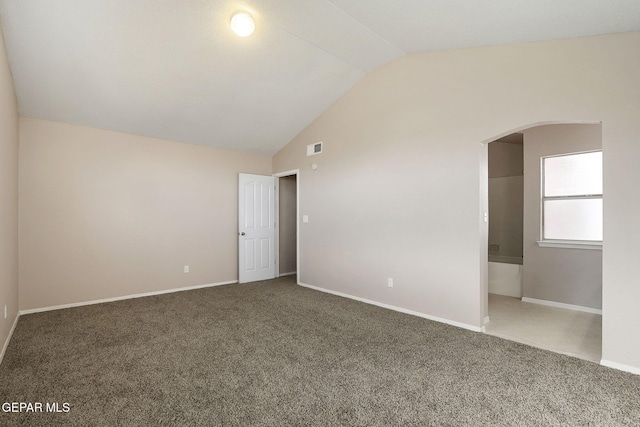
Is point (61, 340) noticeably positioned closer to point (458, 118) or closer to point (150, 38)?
Result: point (150, 38)

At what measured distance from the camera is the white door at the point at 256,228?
577 centimetres

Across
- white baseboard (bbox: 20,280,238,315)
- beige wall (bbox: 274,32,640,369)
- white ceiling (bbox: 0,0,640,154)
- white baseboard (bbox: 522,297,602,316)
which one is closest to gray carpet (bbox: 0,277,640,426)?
white baseboard (bbox: 20,280,238,315)

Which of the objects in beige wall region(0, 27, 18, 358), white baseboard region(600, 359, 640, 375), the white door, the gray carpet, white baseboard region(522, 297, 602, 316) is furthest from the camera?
the white door

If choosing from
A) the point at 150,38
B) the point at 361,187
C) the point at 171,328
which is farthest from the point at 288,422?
the point at 150,38

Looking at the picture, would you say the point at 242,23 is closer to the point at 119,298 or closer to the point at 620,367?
the point at 119,298

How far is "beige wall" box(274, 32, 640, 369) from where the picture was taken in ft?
8.21

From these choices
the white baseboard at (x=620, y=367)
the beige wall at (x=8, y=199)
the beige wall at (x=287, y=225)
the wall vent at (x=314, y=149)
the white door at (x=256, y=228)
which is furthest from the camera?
the beige wall at (x=287, y=225)

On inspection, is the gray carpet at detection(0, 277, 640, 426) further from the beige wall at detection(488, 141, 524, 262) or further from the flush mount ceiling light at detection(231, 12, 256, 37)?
the beige wall at detection(488, 141, 524, 262)

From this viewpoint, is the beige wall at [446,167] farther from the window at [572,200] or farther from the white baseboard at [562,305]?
the window at [572,200]

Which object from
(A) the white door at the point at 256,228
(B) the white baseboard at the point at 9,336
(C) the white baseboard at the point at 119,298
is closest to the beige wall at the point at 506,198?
(A) the white door at the point at 256,228

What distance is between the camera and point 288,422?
5.98ft

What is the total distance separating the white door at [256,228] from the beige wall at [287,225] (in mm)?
276

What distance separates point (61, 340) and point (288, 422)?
8.74 feet

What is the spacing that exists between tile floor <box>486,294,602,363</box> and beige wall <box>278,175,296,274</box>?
12.5 ft
